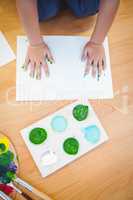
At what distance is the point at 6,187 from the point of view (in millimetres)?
803

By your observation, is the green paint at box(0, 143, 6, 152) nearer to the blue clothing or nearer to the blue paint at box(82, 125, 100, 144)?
the blue paint at box(82, 125, 100, 144)

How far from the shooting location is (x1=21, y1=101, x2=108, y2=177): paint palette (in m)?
0.85

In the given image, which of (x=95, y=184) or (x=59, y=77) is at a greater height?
(x=59, y=77)

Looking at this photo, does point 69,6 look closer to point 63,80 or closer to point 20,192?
point 63,80

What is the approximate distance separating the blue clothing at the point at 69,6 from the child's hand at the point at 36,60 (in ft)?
0.30

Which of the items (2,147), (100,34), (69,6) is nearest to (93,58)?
(100,34)

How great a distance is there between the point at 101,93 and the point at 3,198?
1.16ft

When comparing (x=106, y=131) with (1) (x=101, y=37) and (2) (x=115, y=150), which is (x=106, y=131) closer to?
(2) (x=115, y=150)

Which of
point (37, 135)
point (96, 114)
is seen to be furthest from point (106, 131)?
point (37, 135)

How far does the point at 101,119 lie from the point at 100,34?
0.21m

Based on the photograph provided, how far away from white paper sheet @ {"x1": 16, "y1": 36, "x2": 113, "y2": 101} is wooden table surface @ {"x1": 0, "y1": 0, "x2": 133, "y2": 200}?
0.02 metres

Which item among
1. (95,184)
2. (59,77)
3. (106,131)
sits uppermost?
(59,77)

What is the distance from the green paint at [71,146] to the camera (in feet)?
2.82

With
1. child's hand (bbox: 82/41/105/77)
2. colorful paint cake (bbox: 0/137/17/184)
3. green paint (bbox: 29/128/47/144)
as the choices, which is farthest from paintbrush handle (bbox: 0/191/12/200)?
child's hand (bbox: 82/41/105/77)
